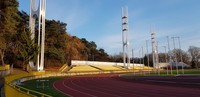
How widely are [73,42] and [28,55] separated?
155ft

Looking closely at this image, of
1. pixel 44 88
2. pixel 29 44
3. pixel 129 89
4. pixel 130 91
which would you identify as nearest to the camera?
pixel 130 91

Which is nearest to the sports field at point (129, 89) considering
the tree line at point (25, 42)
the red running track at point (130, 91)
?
the red running track at point (130, 91)

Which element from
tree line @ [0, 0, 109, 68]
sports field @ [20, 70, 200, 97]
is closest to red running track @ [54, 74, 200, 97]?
sports field @ [20, 70, 200, 97]

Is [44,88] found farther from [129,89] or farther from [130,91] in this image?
[130,91]

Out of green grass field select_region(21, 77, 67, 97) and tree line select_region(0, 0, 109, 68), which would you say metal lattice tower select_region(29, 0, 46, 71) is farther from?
green grass field select_region(21, 77, 67, 97)

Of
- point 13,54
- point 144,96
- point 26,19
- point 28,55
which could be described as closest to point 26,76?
point 28,55

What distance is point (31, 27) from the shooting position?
5506 cm

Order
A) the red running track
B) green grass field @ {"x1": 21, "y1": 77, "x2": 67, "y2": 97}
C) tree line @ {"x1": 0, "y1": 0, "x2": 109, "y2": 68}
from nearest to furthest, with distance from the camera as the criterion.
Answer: the red running track < green grass field @ {"x1": 21, "y1": 77, "x2": 67, "y2": 97} < tree line @ {"x1": 0, "y1": 0, "x2": 109, "y2": 68}

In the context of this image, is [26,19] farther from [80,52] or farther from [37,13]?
[80,52]

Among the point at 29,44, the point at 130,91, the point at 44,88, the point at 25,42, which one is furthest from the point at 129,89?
the point at 25,42

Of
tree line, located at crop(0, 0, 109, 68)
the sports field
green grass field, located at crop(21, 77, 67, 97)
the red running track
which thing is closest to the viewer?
the red running track

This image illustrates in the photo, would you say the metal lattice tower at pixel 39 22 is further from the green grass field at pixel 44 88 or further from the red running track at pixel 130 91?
the red running track at pixel 130 91

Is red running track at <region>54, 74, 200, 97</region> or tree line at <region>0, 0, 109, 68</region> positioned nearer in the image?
red running track at <region>54, 74, 200, 97</region>

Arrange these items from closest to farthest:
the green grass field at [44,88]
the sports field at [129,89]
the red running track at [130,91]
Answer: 1. the red running track at [130,91]
2. the sports field at [129,89]
3. the green grass field at [44,88]
